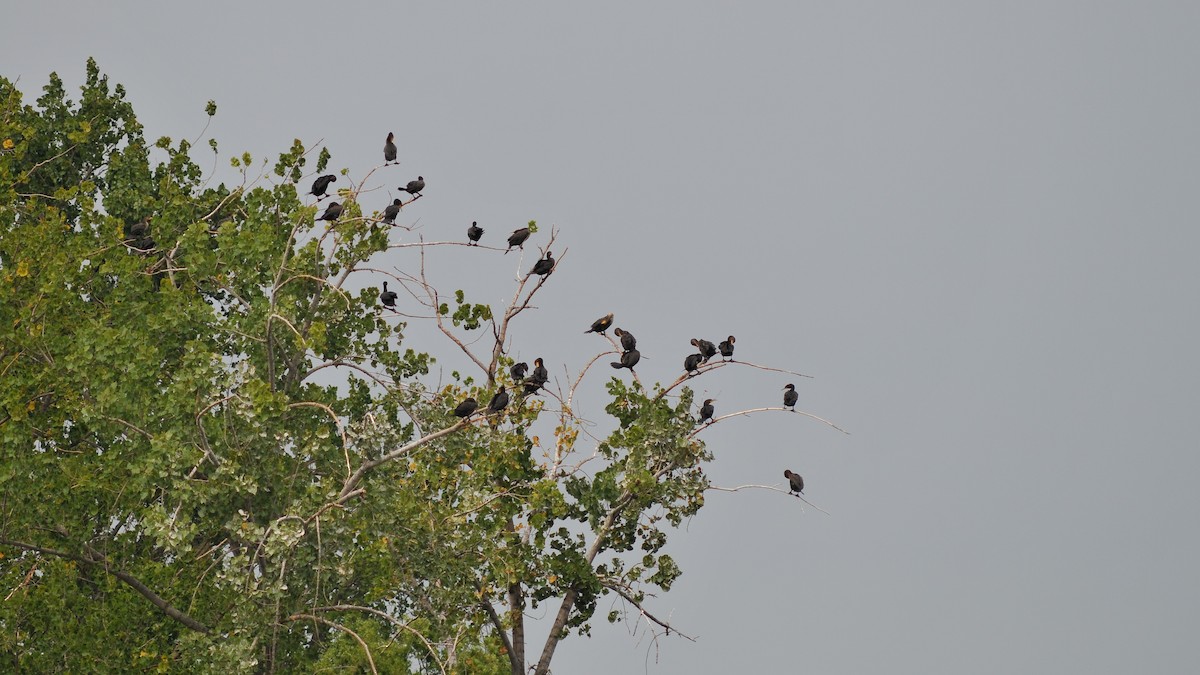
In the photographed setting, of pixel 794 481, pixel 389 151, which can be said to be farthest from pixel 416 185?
pixel 794 481

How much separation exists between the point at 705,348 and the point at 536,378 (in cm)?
219

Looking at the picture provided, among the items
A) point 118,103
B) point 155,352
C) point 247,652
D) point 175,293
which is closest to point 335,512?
point 247,652

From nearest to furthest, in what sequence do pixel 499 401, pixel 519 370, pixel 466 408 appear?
pixel 466 408 → pixel 499 401 → pixel 519 370

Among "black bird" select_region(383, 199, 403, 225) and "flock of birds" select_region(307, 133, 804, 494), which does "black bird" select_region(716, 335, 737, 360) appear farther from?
"black bird" select_region(383, 199, 403, 225)

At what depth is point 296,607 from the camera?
1766cm

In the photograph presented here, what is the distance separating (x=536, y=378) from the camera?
1902 centimetres

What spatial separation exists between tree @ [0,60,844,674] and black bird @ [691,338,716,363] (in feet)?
1.71

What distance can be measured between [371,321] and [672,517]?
5056 millimetres

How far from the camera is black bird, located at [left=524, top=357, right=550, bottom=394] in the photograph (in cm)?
1897

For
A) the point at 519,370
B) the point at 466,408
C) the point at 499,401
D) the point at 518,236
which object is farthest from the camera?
the point at 518,236

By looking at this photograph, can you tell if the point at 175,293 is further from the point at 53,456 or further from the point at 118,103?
the point at 118,103

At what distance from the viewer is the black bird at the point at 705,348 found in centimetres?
1955

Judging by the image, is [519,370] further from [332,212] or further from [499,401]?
[332,212]

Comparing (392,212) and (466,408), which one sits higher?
(392,212)
